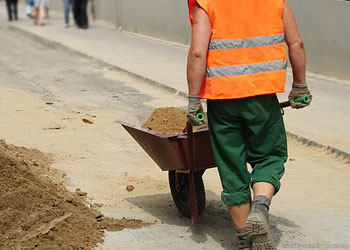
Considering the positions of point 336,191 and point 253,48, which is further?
point 336,191

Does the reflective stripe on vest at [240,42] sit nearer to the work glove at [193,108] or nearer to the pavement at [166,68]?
the work glove at [193,108]

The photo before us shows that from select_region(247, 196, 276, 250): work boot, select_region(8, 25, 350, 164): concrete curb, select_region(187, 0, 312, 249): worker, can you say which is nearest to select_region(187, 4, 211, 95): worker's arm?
select_region(187, 0, 312, 249): worker

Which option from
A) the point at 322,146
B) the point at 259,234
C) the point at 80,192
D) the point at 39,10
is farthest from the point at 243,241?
the point at 39,10

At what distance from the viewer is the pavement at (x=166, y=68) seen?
1002 cm

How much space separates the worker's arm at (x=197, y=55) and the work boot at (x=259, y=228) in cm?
72

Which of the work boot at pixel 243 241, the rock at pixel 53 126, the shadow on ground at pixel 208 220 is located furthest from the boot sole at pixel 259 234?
the rock at pixel 53 126

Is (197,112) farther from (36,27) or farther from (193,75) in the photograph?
(36,27)

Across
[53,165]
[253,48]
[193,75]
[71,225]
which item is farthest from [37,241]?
[53,165]

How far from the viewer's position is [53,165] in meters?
8.23

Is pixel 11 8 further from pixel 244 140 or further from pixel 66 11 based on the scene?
pixel 244 140

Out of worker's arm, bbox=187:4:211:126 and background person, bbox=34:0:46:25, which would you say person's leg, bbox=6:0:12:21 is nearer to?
background person, bbox=34:0:46:25

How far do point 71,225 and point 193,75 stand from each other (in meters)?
1.42

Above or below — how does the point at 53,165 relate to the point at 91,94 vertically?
above

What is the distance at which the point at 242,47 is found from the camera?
5.51 metres
